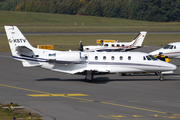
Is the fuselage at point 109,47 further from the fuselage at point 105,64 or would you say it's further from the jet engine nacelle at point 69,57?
the jet engine nacelle at point 69,57

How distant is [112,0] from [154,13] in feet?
111

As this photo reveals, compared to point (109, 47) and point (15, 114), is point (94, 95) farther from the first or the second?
point (109, 47)

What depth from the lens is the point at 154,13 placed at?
6599 inches

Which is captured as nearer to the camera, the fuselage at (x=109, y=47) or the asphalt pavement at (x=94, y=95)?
the asphalt pavement at (x=94, y=95)

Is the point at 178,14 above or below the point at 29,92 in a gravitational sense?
above

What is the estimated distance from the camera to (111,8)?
178 metres

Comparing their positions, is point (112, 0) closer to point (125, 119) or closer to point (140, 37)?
point (140, 37)

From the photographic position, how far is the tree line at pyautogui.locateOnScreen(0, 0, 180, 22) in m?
163

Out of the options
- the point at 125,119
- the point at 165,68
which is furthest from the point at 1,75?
the point at 125,119

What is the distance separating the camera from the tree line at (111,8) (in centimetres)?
16325

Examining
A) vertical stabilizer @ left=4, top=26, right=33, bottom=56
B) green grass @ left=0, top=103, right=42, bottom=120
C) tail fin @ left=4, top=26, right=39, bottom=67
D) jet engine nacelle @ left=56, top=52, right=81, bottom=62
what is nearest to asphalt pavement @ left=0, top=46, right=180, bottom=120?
green grass @ left=0, top=103, right=42, bottom=120

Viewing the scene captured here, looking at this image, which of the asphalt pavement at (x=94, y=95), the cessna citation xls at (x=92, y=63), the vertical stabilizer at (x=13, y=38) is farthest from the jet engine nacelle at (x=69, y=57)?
the vertical stabilizer at (x=13, y=38)

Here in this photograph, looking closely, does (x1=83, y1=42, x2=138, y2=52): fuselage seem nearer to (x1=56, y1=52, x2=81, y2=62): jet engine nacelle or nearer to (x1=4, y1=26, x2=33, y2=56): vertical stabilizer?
(x1=56, y1=52, x2=81, y2=62): jet engine nacelle

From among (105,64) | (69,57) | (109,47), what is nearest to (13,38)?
(69,57)
